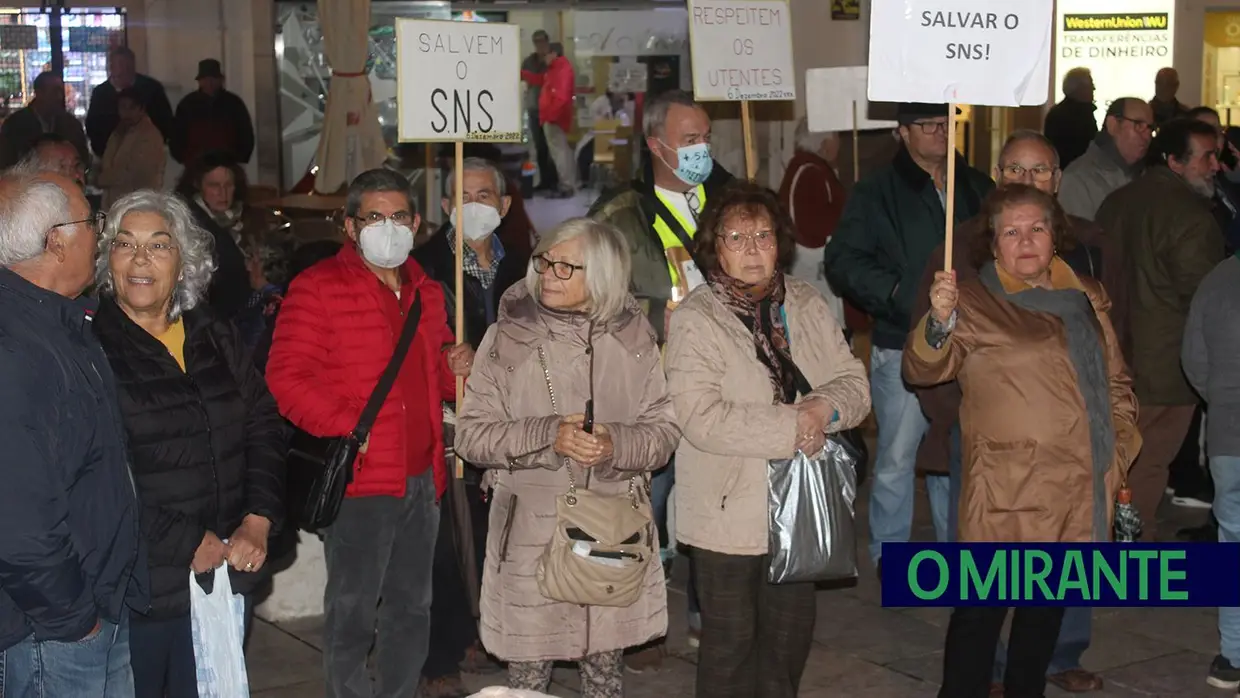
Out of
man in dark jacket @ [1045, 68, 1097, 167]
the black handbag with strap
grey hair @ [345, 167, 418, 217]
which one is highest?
man in dark jacket @ [1045, 68, 1097, 167]

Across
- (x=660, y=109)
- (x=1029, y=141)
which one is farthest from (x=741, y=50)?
(x=1029, y=141)

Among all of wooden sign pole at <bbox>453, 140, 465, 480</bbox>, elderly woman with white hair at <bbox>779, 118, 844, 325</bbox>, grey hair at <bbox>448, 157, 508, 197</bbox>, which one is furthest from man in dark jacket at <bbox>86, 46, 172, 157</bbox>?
wooden sign pole at <bbox>453, 140, 465, 480</bbox>

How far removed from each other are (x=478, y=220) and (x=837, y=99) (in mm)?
4394

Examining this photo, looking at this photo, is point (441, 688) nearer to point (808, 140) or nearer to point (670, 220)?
point (670, 220)

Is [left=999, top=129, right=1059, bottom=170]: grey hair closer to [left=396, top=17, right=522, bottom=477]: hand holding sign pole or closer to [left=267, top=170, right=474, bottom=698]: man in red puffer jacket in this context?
[left=396, top=17, right=522, bottom=477]: hand holding sign pole

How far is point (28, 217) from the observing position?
14.1ft

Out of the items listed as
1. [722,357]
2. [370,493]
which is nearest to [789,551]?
[722,357]

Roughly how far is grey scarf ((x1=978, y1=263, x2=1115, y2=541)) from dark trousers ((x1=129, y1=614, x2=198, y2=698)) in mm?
3055

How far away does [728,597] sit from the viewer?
558 cm

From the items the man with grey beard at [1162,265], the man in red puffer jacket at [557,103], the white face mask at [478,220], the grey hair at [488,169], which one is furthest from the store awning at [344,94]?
the man with grey beard at [1162,265]

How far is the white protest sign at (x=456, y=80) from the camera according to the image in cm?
631

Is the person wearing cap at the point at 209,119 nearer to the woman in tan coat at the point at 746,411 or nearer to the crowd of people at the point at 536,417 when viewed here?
the crowd of people at the point at 536,417

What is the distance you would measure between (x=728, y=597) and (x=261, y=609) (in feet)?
9.64

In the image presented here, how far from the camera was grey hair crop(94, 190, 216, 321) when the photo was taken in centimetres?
486
